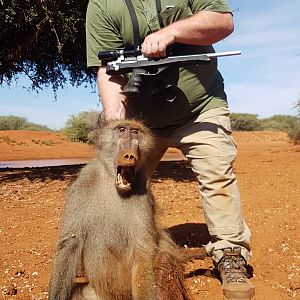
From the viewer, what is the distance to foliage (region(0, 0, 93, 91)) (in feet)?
32.1

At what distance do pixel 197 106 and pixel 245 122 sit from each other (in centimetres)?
4448

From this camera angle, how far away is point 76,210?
320cm

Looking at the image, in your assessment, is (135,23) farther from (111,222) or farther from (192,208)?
(192,208)

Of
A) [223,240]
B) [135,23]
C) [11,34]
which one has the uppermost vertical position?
[11,34]

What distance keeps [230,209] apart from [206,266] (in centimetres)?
97

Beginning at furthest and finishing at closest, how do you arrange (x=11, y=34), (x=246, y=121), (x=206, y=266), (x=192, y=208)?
(x=246, y=121) < (x=11, y=34) < (x=192, y=208) < (x=206, y=266)

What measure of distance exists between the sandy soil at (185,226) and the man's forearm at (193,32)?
1090 millimetres

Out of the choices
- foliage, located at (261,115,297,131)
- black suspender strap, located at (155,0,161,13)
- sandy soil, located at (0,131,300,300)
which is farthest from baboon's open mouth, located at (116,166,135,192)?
foliage, located at (261,115,297,131)

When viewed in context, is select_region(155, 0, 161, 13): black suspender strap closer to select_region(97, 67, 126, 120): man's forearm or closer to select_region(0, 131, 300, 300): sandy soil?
select_region(97, 67, 126, 120): man's forearm

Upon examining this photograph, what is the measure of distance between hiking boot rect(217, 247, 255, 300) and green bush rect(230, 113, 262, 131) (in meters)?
43.2

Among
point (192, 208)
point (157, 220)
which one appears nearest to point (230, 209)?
point (157, 220)

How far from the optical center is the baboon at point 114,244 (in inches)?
123

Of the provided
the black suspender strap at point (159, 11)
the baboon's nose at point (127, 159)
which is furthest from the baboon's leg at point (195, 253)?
the black suspender strap at point (159, 11)

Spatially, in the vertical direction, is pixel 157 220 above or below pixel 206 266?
above
